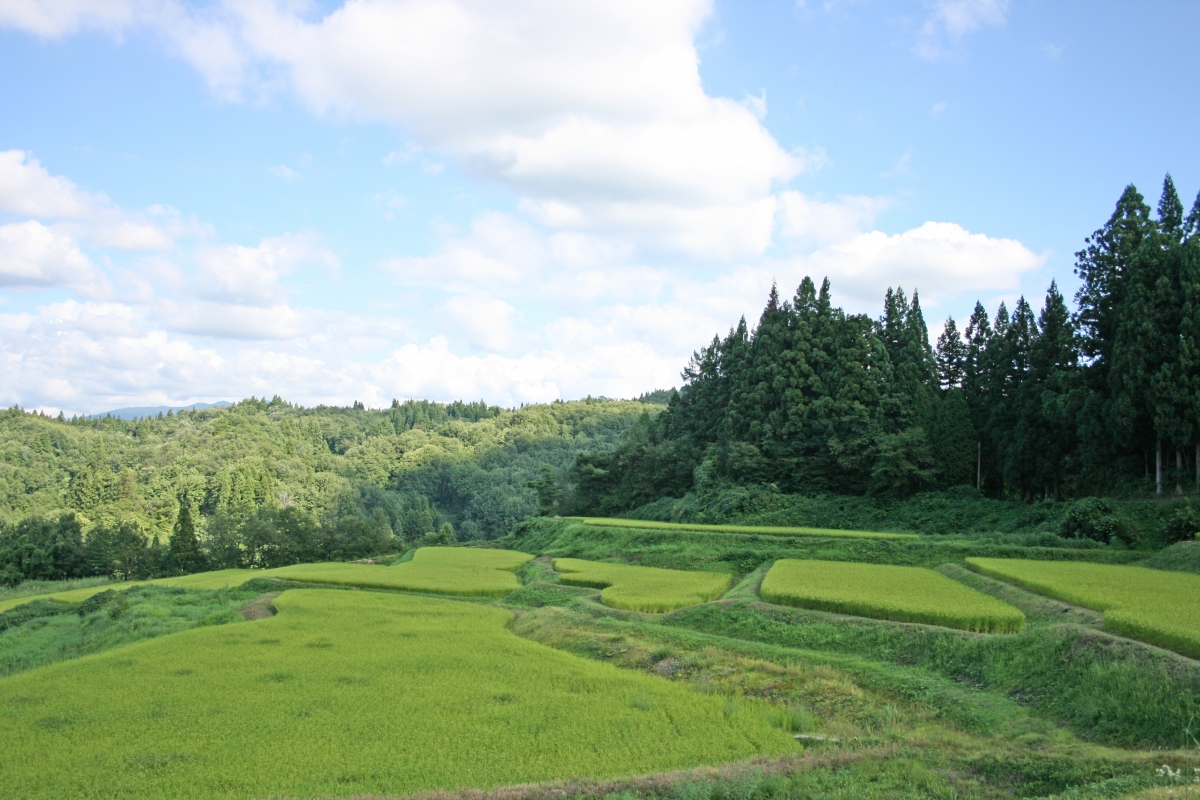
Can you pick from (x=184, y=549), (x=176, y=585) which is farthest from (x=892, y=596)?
(x=184, y=549)

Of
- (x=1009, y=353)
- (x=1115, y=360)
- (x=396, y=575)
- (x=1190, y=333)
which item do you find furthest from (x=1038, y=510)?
(x=396, y=575)

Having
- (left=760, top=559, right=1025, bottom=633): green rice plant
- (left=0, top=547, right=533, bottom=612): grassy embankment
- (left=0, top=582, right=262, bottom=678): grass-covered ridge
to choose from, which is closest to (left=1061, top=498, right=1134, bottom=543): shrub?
(left=760, top=559, right=1025, bottom=633): green rice plant

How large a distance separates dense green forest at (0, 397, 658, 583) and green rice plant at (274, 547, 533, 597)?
19161mm

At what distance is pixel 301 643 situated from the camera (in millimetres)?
15445

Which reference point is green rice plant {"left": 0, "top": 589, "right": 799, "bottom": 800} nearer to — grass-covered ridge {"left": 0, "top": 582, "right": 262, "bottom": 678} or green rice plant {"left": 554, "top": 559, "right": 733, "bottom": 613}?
grass-covered ridge {"left": 0, "top": 582, "right": 262, "bottom": 678}

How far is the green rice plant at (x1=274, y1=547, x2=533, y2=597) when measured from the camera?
992 inches

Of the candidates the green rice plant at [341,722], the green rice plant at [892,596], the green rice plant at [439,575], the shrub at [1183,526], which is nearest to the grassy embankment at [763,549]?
the shrub at [1183,526]

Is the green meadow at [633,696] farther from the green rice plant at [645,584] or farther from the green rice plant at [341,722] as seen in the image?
the green rice plant at [645,584]

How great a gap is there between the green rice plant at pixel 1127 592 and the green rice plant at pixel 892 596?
1311mm

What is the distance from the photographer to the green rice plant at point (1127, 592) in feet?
38.2

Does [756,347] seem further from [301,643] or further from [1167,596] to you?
[301,643]

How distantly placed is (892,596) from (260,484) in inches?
3156

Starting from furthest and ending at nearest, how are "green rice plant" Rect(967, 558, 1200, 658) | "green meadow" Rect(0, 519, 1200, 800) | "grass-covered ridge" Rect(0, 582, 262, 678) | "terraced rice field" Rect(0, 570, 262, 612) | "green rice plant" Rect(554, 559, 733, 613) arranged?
"terraced rice field" Rect(0, 570, 262, 612) → "green rice plant" Rect(554, 559, 733, 613) → "grass-covered ridge" Rect(0, 582, 262, 678) → "green rice plant" Rect(967, 558, 1200, 658) → "green meadow" Rect(0, 519, 1200, 800)

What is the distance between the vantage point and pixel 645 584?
2341 centimetres
